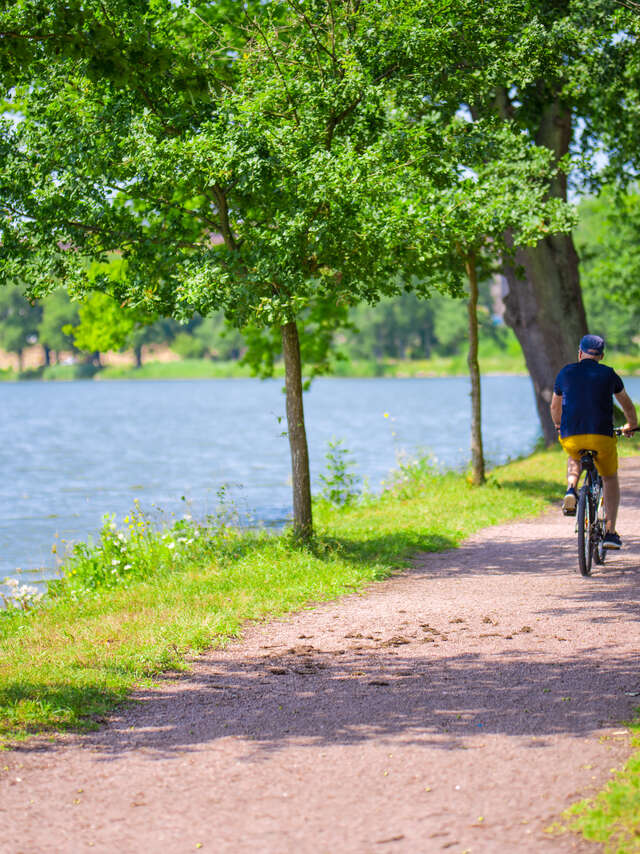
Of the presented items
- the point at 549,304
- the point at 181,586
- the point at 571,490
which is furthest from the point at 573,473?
the point at 549,304

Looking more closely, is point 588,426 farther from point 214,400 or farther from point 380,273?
point 214,400

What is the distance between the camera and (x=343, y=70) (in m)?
10.4

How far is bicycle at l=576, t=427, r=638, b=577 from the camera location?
8914 millimetres

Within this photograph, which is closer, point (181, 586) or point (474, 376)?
point (181, 586)

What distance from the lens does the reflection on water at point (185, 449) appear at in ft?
63.3

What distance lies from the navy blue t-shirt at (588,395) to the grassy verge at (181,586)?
232 centimetres

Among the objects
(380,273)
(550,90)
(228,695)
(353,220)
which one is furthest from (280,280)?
(550,90)

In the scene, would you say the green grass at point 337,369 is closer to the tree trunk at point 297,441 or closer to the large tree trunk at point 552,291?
the large tree trunk at point 552,291

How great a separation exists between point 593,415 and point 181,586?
4078 millimetres

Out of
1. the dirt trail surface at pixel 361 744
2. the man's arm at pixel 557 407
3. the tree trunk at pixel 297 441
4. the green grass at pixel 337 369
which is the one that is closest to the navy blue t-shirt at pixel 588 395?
the man's arm at pixel 557 407

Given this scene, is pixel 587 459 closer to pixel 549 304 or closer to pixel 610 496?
pixel 610 496

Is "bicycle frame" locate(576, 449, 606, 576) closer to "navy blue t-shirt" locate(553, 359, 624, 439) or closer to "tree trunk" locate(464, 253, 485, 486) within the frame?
"navy blue t-shirt" locate(553, 359, 624, 439)

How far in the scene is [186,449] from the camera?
35.0 m

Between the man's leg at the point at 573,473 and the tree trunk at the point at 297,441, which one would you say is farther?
the tree trunk at the point at 297,441
